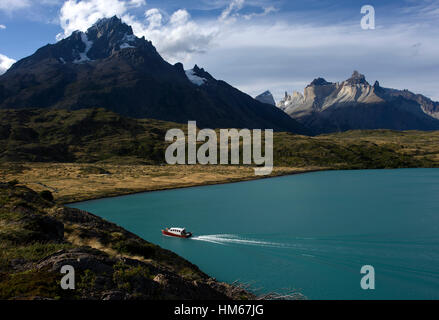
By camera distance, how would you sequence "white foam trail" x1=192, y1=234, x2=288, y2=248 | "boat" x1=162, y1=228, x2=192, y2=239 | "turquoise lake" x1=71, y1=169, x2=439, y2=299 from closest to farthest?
"turquoise lake" x1=71, y1=169, x2=439, y2=299 < "white foam trail" x1=192, y1=234, x2=288, y2=248 < "boat" x1=162, y1=228, x2=192, y2=239

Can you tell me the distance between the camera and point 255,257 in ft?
159

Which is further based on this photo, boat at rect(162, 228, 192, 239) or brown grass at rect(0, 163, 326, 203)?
brown grass at rect(0, 163, 326, 203)

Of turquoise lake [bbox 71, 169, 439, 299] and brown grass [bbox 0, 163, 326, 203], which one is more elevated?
brown grass [bbox 0, 163, 326, 203]

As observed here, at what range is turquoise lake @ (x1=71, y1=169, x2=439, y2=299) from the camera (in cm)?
3988

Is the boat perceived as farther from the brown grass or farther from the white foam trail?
the brown grass

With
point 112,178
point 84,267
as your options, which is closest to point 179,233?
point 84,267

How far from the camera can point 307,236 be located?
187 feet
